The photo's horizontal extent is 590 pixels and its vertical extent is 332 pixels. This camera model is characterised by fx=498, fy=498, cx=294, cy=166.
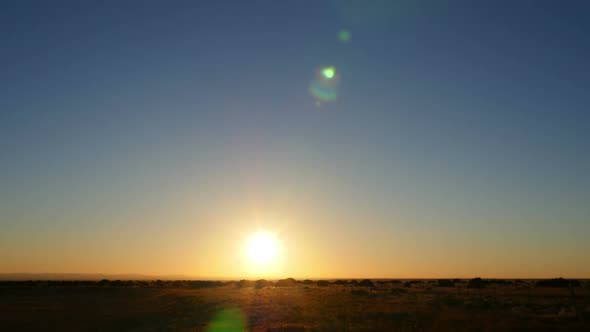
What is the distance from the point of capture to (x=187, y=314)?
35062mm

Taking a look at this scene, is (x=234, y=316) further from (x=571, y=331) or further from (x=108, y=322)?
(x=571, y=331)

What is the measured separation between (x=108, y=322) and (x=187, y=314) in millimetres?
5603

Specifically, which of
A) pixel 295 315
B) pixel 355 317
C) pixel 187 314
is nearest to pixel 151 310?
pixel 187 314

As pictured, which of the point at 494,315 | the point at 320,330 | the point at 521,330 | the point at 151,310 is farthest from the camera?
the point at 151,310

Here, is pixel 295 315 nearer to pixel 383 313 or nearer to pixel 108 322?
pixel 383 313

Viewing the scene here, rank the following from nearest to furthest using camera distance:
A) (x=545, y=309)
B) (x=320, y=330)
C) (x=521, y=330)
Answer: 1. (x=521, y=330)
2. (x=320, y=330)
3. (x=545, y=309)

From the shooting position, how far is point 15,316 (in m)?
35.0

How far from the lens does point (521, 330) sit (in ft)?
76.1

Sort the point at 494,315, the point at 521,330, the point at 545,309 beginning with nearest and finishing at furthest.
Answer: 1. the point at 521,330
2. the point at 494,315
3. the point at 545,309

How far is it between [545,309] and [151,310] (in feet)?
94.7

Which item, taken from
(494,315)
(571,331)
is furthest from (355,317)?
(571,331)

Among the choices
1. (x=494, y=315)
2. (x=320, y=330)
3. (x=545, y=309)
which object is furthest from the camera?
(x=545, y=309)

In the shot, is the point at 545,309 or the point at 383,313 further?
the point at 545,309

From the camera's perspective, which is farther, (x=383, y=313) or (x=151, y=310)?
(x=151, y=310)
